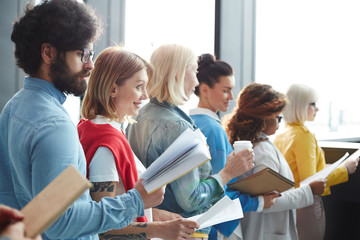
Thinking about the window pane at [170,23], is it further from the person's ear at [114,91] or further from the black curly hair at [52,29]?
the black curly hair at [52,29]

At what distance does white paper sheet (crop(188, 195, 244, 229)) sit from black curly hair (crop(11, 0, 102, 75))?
74cm

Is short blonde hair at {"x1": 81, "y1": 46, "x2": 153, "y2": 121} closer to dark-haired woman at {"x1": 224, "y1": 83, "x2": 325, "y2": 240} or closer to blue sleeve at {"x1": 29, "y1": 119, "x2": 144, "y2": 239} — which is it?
blue sleeve at {"x1": 29, "y1": 119, "x2": 144, "y2": 239}

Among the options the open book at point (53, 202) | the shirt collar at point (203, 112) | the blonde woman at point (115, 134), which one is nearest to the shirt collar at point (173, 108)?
the blonde woman at point (115, 134)

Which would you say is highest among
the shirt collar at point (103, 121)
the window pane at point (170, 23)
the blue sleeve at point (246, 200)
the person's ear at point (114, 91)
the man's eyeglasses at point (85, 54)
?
the window pane at point (170, 23)

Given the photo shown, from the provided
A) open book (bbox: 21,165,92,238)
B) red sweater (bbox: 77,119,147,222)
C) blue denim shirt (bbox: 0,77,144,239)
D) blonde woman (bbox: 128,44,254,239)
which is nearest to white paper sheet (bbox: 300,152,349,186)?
blonde woman (bbox: 128,44,254,239)

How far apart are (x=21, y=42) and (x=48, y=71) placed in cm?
11

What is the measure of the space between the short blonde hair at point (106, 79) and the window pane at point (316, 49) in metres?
2.13

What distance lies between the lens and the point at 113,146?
134 centimetres

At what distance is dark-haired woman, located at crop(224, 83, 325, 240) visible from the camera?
244 cm

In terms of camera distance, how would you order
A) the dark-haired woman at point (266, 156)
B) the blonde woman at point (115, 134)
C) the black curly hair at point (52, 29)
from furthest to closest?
the dark-haired woman at point (266, 156) → the blonde woman at point (115, 134) → the black curly hair at point (52, 29)

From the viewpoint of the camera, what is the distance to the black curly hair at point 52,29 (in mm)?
1041

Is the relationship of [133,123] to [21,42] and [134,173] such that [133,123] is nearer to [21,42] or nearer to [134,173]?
[134,173]

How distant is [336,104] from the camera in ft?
25.0

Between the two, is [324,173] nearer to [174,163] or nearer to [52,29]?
[174,163]
